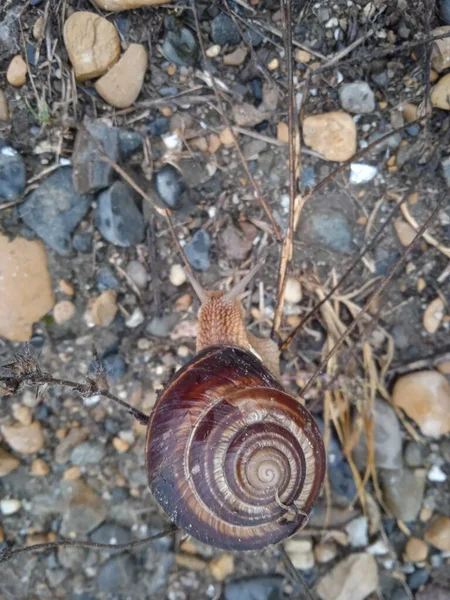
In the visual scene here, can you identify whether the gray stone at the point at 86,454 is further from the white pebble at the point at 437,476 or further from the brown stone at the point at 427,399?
the white pebble at the point at 437,476

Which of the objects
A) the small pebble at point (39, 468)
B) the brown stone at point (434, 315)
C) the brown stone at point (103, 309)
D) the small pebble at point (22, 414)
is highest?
the brown stone at point (103, 309)

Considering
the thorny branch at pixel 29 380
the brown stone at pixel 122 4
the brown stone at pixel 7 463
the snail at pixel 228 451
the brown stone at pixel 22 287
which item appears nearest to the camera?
the thorny branch at pixel 29 380

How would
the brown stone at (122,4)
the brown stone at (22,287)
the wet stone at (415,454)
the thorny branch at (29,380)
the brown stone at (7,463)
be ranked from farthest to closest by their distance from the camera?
the wet stone at (415,454)
the brown stone at (7,463)
the brown stone at (22,287)
the brown stone at (122,4)
the thorny branch at (29,380)

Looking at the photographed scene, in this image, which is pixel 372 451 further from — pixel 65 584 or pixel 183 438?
pixel 65 584

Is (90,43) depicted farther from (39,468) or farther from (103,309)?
(39,468)

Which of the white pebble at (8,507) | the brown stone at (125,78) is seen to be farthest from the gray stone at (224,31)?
the white pebble at (8,507)

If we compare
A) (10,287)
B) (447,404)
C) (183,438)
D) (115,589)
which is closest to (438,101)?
(447,404)

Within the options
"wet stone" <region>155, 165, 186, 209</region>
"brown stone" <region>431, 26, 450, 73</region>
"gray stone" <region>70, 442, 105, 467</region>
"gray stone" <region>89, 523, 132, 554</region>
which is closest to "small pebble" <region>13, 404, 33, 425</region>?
"gray stone" <region>70, 442, 105, 467</region>
